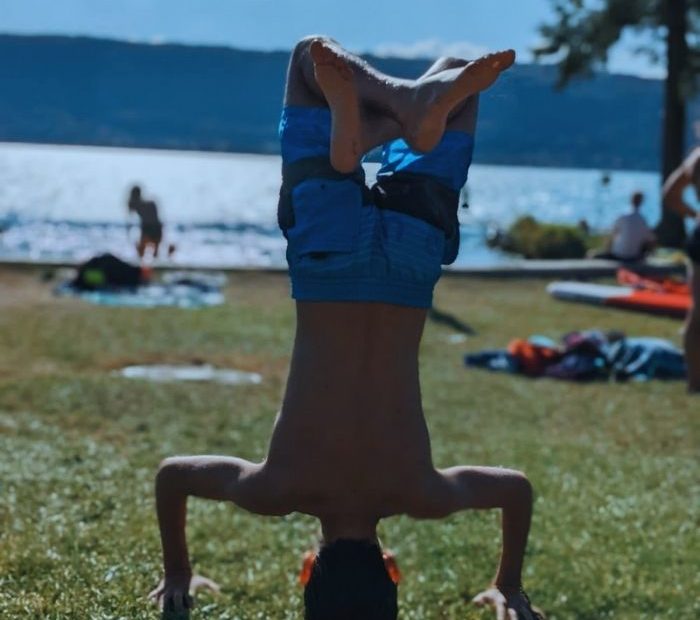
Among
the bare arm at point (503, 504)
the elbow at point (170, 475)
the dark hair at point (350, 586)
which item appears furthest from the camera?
the elbow at point (170, 475)

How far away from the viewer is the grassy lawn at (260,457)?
12.9 feet

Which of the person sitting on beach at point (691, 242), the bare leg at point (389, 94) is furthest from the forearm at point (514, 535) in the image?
the person sitting on beach at point (691, 242)

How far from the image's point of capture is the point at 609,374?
32.9ft

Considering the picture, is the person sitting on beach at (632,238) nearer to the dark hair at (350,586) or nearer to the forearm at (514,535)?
the forearm at (514,535)

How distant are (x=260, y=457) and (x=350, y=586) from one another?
3.50m

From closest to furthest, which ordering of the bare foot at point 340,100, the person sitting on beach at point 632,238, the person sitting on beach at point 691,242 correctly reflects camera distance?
1. the bare foot at point 340,100
2. the person sitting on beach at point 691,242
3. the person sitting on beach at point 632,238

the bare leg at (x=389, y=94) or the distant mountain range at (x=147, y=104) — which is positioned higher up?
the distant mountain range at (x=147, y=104)

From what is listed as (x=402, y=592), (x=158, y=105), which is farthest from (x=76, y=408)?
(x=158, y=105)

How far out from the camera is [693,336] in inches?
325

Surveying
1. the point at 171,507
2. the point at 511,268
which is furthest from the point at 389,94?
the point at 511,268

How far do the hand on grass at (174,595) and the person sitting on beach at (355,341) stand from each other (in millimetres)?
548

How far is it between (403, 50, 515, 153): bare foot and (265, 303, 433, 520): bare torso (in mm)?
493

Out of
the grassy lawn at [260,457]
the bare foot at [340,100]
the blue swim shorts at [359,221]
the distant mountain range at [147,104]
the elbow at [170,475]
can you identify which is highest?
the distant mountain range at [147,104]

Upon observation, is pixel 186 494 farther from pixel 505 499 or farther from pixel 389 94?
pixel 389 94
